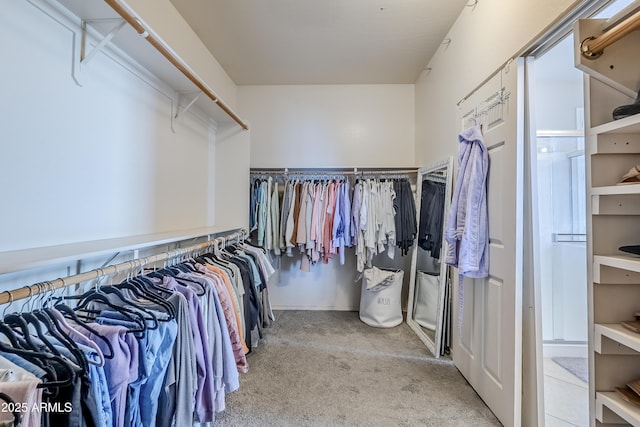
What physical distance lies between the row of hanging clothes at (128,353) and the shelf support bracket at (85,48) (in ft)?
3.29

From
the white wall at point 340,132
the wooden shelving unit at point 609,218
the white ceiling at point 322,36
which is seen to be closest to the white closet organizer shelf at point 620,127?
the wooden shelving unit at point 609,218

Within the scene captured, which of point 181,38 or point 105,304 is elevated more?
point 181,38

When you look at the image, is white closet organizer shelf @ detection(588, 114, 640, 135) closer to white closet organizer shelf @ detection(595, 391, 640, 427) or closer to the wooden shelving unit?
the wooden shelving unit

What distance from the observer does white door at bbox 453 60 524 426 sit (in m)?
1.51

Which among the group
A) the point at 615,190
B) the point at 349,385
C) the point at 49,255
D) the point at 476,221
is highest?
the point at 615,190

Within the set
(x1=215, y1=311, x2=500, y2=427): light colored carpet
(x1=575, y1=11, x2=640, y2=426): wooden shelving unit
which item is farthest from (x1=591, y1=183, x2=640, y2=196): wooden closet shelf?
(x1=215, y1=311, x2=500, y2=427): light colored carpet

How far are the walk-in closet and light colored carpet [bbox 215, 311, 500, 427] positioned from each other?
2 cm

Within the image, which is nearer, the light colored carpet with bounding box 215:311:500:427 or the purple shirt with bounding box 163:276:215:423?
the purple shirt with bounding box 163:276:215:423

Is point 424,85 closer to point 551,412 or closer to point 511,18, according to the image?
point 511,18

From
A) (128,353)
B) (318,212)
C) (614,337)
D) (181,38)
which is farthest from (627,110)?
(181,38)

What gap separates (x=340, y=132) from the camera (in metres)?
3.46

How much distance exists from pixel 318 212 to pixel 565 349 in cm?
245

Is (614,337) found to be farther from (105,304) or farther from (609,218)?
(105,304)

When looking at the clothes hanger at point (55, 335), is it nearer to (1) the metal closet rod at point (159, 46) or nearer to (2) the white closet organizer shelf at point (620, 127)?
(1) the metal closet rod at point (159, 46)
